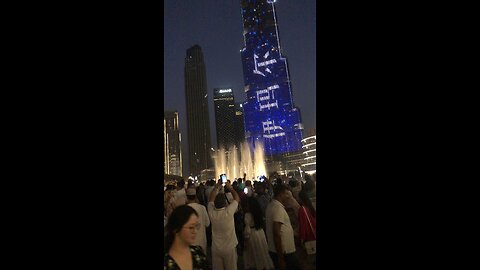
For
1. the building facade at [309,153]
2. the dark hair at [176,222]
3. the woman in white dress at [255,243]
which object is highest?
the building facade at [309,153]

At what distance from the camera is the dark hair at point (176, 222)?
258cm

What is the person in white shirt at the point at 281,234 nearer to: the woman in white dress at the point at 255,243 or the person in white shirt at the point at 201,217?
the woman in white dress at the point at 255,243

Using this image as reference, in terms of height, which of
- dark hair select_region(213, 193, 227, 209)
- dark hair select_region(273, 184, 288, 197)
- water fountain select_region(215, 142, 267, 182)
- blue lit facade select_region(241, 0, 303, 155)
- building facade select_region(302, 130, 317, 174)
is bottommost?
dark hair select_region(213, 193, 227, 209)

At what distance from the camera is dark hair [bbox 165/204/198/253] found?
2.58 metres

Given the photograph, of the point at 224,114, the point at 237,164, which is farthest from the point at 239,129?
the point at 237,164

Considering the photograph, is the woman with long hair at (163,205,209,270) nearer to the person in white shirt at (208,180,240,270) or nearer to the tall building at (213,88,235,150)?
the person in white shirt at (208,180,240,270)

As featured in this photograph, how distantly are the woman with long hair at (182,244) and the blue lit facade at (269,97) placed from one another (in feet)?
299

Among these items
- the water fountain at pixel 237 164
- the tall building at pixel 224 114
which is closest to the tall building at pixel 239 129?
the tall building at pixel 224 114

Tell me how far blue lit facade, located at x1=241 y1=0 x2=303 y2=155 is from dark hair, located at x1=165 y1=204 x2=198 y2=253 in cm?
9112

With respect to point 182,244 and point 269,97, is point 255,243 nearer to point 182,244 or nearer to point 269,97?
point 182,244

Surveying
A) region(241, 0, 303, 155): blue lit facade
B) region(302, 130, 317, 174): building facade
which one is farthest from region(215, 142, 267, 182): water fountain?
region(241, 0, 303, 155): blue lit facade
